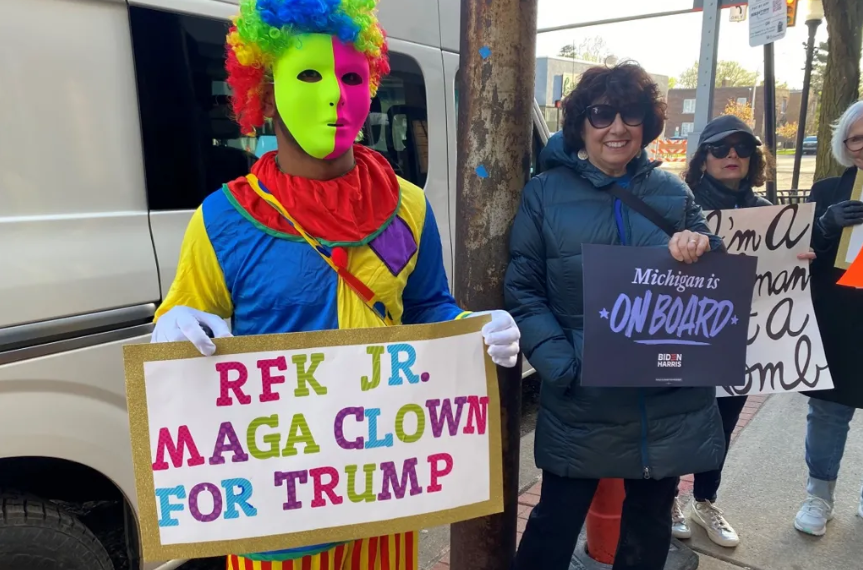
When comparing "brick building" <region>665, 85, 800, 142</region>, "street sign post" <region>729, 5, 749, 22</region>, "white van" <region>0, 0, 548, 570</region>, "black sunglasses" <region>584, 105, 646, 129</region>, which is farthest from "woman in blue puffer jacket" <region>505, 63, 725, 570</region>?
"brick building" <region>665, 85, 800, 142</region>

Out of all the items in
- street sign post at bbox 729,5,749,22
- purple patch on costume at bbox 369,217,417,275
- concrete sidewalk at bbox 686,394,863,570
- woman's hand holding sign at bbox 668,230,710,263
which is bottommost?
concrete sidewalk at bbox 686,394,863,570

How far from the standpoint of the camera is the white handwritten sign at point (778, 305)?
2680 mm

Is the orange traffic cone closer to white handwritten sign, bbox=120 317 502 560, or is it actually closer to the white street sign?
white handwritten sign, bbox=120 317 502 560

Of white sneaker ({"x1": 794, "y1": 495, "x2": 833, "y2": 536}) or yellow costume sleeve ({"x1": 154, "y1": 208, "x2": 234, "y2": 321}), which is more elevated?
yellow costume sleeve ({"x1": 154, "y1": 208, "x2": 234, "y2": 321})

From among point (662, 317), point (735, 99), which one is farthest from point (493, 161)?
point (735, 99)

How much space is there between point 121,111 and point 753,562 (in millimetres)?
2988

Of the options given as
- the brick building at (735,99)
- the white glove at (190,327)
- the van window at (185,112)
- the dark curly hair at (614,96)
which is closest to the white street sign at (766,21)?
the dark curly hair at (614,96)

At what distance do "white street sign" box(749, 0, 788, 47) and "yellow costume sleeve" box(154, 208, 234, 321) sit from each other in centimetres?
502

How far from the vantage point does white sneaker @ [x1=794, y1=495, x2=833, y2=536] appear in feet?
10.1

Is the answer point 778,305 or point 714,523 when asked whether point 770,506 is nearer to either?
point 714,523

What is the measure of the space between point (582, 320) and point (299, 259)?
0.94 metres

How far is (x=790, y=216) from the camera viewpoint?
2662 millimetres

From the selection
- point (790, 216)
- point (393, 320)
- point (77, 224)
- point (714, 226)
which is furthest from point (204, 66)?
point (790, 216)

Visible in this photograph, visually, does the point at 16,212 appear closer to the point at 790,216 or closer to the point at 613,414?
the point at 613,414
